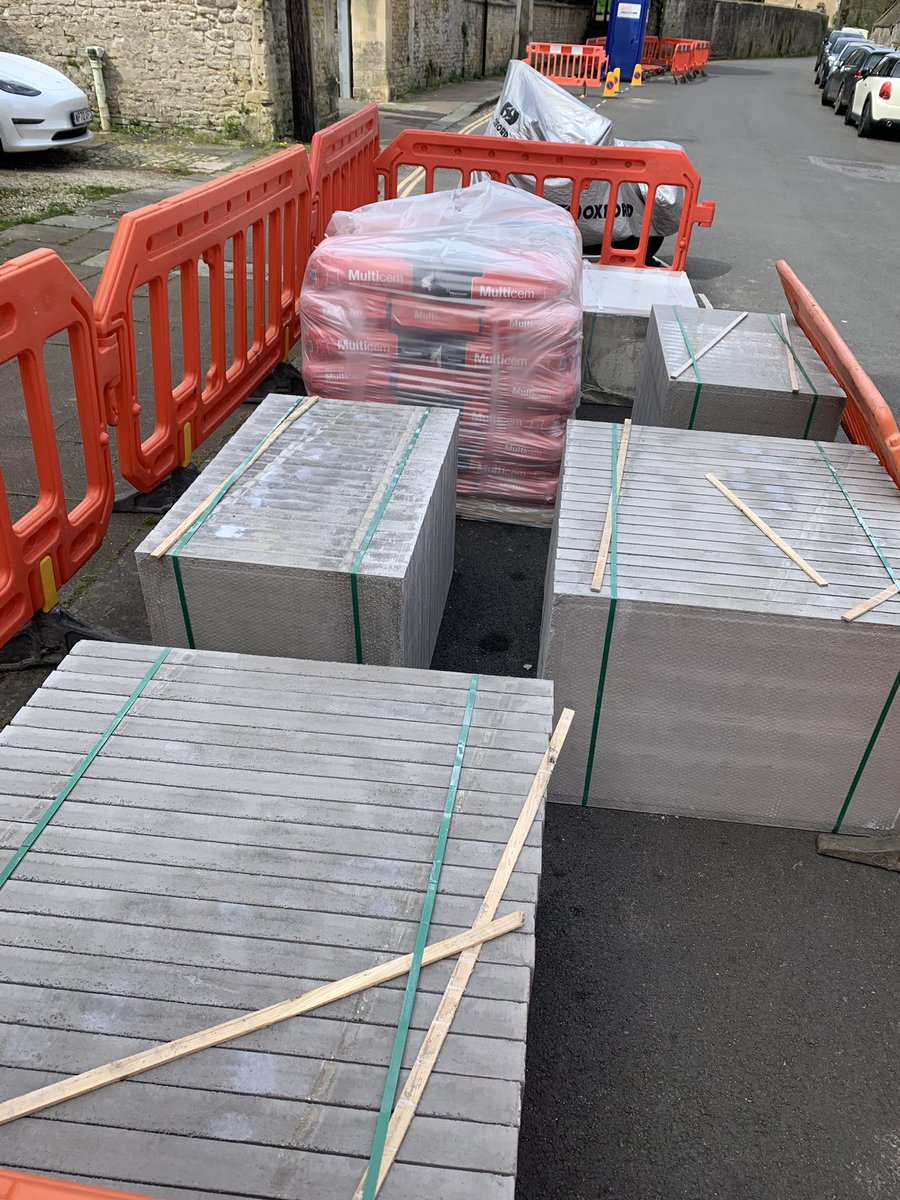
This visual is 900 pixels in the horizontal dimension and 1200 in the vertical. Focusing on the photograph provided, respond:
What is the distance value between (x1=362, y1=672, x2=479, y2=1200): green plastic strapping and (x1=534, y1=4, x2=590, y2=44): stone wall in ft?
135

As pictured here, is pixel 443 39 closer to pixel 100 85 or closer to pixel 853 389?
pixel 100 85

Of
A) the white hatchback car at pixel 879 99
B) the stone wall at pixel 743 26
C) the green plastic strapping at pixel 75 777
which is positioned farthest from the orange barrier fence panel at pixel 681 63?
the green plastic strapping at pixel 75 777

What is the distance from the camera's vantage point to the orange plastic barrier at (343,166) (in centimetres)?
598

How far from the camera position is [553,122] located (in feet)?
28.0

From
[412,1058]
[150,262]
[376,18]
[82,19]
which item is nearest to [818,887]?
[412,1058]

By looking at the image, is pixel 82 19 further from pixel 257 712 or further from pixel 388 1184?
pixel 388 1184

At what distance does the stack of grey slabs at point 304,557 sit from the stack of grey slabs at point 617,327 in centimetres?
296

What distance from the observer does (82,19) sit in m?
14.2

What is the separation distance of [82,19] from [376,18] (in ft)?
24.9

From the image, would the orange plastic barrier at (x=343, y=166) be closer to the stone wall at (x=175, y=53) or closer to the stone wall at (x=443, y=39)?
the stone wall at (x=175, y=53)

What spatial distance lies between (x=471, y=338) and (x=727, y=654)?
2.25 metres

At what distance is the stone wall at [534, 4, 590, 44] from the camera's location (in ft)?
121

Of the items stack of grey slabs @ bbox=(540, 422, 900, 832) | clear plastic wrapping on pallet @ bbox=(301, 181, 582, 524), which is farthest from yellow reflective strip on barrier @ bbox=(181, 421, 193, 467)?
stack of grey slabs @ bbox=(540, 422, 900, 832)

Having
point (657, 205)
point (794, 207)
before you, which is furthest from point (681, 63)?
point (657, 205)
